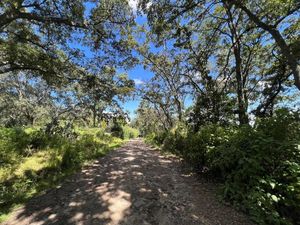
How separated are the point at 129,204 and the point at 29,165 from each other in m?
4.11

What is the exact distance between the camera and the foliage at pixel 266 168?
330cm

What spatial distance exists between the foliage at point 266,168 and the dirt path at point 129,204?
0.37 meters

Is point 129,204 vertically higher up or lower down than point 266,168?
lower down

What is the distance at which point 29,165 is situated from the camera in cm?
640

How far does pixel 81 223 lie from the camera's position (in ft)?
10.9

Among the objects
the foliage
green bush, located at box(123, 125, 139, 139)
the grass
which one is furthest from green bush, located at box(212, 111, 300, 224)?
green bush, located at box(123, 125, 139, 139)

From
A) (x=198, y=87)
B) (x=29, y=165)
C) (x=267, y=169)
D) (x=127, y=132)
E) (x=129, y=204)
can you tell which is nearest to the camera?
(x=267, y=169)

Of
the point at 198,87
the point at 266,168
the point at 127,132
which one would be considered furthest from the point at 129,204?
the point at 127,132

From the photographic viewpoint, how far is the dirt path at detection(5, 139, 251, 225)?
3465 millimetres

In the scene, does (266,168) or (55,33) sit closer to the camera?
(266,168)

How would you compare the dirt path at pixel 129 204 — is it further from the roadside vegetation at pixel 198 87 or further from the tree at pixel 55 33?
the tree at pixel 55 33

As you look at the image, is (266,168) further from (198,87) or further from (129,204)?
(198,87)

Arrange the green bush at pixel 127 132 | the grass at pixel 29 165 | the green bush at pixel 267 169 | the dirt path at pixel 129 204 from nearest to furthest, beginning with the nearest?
the green bush at pixel 267 169, the dirt path at pixel 129 204, the grass at pixel 29 165, the green bush at pixel 127 132

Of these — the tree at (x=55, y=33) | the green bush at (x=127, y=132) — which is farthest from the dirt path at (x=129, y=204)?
the green bush at (x=127, y=132)
